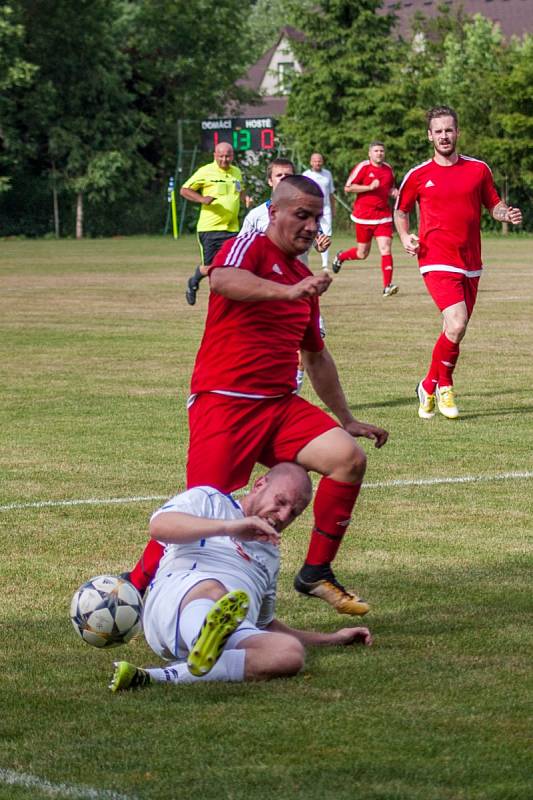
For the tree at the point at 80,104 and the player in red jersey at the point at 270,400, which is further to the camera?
the tree at the point at 80,104

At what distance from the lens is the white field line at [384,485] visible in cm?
849

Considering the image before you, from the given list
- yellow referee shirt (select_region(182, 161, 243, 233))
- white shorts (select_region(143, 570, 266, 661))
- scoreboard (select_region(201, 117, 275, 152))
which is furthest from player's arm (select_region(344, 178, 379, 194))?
scoreboard (select_region(201, 117, 275, 152))

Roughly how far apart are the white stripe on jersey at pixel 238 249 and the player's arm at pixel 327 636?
1.48 metres

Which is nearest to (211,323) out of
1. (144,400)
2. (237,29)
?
(144,400)

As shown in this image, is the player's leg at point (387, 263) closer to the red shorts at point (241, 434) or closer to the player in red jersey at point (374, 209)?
the player in red jersey at point (374, 209)

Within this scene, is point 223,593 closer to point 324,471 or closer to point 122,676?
point 122,676

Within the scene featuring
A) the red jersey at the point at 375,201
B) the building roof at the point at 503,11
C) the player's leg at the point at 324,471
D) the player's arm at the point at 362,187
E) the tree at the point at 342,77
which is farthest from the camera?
the building roof at the point at 503,11

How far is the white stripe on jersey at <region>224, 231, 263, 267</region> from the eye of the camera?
19.9 ft

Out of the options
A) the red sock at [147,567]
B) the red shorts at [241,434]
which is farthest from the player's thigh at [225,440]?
the red sock at [147,567]

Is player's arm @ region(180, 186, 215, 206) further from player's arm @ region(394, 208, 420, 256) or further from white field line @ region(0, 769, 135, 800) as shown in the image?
white field line @ region(0, 769, 135, 800)

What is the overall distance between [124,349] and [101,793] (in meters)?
13.3

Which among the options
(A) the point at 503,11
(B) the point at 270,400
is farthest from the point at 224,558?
(A) the point at 503,11

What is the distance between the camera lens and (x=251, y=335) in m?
6.17

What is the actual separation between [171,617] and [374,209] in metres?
19.6
